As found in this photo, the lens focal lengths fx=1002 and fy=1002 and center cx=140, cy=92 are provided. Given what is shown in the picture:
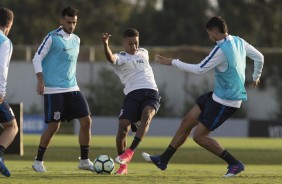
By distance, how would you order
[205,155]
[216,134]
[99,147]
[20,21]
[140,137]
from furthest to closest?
Answer: 1. [20,21]
2. [216,134]
3. [99,147]
4. [205,155]
5. [140,137]

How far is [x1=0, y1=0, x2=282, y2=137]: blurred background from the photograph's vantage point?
142 feet

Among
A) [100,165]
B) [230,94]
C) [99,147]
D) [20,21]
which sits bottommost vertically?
[20,21]

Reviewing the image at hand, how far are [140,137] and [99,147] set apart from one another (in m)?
10.4

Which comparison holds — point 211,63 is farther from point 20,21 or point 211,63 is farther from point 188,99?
point 20,21

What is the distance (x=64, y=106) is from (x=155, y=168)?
328 centimetres

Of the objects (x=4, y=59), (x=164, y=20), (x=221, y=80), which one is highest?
(x=4, y=59)

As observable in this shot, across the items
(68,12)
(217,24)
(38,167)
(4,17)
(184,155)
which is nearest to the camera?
(4,17)

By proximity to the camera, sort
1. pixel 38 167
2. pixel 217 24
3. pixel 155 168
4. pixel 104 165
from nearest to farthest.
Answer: pixel 217 24 → pixel 104 165 → pixel 38 167 → pixel 155 168

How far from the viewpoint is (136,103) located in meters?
15.3

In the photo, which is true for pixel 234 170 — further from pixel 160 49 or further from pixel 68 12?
pixel 160 49

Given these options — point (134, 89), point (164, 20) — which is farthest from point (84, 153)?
point (164, 20)

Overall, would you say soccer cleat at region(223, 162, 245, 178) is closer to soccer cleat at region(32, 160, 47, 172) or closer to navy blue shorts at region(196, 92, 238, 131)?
navy blue shorts at region(196, 92, 238, 131)

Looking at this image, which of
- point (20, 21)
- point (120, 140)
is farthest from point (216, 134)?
point (20, 21)

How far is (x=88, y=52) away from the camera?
46.4m
